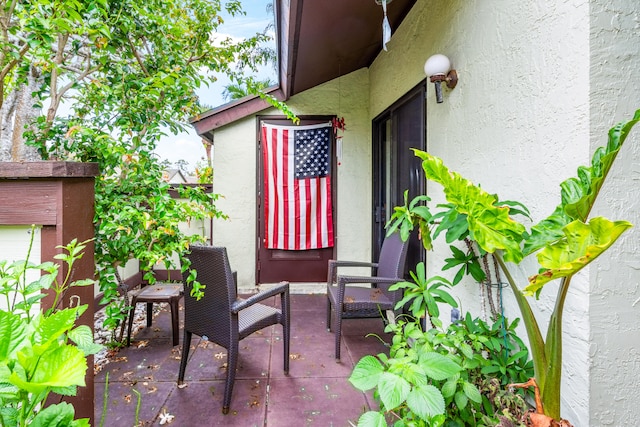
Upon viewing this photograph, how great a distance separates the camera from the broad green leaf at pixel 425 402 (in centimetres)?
95

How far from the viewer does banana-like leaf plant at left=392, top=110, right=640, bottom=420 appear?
766 mm

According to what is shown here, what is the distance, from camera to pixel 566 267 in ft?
2.52

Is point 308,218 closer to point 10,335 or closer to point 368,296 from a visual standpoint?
point 368,296

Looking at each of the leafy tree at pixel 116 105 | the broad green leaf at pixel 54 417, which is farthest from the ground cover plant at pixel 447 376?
the leafy tree at pixel 116 105

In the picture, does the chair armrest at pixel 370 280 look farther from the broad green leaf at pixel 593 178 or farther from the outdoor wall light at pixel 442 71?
the broad green leaf at pixel 593 178

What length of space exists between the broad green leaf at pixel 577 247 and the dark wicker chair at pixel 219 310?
5.34 feet

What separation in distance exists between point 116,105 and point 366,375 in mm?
1822

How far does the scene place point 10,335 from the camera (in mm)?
601

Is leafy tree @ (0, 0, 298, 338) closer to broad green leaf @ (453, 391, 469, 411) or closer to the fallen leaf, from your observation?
the fallen leaf

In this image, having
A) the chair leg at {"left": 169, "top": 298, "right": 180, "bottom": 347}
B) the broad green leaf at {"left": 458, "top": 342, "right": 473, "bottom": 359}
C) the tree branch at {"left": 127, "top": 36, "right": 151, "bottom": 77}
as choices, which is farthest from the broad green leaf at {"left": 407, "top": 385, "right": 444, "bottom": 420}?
the chair leg at {"left": 169, "top": 298, "right": 180, "bottom": 347}

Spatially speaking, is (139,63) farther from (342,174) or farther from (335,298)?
(342,174)

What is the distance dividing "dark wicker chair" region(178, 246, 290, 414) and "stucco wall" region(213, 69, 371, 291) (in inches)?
90.5

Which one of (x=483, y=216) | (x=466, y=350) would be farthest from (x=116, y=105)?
(x=466, y=350)

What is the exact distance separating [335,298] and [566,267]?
6.85ft
